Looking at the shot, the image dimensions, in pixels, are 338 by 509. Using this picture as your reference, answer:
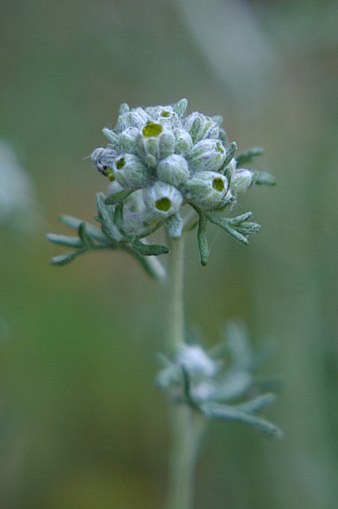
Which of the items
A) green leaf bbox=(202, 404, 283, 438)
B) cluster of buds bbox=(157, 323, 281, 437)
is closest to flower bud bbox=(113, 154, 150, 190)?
cluster of buds bbox=(157, 323, 281, 437)

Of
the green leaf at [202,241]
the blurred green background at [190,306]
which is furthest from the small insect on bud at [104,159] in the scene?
the blurred green background at [190,306]

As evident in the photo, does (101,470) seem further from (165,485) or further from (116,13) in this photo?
(116,13)

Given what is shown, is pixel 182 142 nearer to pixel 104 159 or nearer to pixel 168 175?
pixel 168 175

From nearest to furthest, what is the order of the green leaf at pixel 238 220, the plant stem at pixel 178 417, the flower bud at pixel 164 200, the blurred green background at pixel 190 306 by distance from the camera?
the flower bud at pixel 164 200 → the green leaf at pixel 238 220 → the plant stem at pixel 178 417 → the blurred green background at pixel 190 306

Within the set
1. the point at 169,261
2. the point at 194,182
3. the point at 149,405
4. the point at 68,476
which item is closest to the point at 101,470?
the point at 68,476

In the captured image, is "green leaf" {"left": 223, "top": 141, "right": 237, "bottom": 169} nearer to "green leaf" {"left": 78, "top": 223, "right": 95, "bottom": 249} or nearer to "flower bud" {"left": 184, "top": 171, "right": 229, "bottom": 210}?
"flower bud" {"left": 184, "top": 171, "right": 229, "bottom": 210}

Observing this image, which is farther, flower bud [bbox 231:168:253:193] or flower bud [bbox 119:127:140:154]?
flower bud [bbox 231:168:253:193]

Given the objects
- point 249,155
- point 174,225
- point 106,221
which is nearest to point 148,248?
point 174,225

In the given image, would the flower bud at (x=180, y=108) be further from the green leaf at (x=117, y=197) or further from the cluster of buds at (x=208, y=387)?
the cluster of buds at (x=208, y=387)
